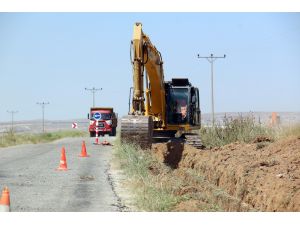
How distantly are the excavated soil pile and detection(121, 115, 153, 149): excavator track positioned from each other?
1.53m

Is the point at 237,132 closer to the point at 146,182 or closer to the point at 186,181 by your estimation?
the point at 186,181

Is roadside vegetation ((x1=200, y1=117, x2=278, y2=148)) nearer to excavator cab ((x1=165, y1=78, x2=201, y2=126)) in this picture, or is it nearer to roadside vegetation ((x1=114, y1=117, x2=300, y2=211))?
roadside vegetation ((x1=114, y1=117, x2=300, y2=211))

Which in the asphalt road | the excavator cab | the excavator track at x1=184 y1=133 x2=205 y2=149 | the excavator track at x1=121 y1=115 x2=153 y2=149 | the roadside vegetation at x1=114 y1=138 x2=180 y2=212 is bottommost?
the asphalt road

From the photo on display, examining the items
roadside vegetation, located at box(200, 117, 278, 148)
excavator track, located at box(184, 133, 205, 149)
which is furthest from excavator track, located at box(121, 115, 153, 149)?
roadside vegetation, located at box(200, 117, 278, 148)

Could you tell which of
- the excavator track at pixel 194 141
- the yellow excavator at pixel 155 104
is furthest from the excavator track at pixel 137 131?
the excavator track at pixel 194 141

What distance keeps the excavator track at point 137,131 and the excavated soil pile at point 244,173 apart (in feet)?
5.02

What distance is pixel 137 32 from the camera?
2067 centimetres

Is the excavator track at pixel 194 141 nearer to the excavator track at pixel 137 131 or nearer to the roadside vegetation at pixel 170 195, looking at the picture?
the excavator track at pixel 137 131

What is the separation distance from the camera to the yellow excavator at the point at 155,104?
19.5 metres

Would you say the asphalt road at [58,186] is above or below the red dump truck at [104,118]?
below

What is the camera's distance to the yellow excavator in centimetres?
1952
